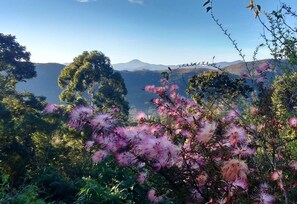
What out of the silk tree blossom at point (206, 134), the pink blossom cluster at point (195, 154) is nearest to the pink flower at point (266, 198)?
the pink blossom cluster at point (195, 154)

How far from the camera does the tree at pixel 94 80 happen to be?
95.4 feet

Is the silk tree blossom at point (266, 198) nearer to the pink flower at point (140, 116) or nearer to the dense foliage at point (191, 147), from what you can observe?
the dense foliage at point (191, 147)

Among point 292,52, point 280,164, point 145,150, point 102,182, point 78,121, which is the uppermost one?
point 292,52

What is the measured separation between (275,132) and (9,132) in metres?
9.89

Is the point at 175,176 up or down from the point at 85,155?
up

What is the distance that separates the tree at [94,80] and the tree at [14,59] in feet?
10.7

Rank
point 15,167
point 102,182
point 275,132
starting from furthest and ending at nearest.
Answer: point 15,167
point 102,182
point 275,132

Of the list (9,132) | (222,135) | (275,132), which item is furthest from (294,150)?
(9,132)

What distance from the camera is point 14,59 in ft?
96.2

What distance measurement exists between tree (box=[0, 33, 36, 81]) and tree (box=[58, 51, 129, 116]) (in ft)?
10.7

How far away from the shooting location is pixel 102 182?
836 centimetres

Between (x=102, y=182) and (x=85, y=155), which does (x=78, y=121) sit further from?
(x=85, y=155)

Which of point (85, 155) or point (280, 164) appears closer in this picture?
point (280, 164)

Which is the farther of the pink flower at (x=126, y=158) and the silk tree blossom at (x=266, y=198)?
the pink flower at (x=126, y=158)
